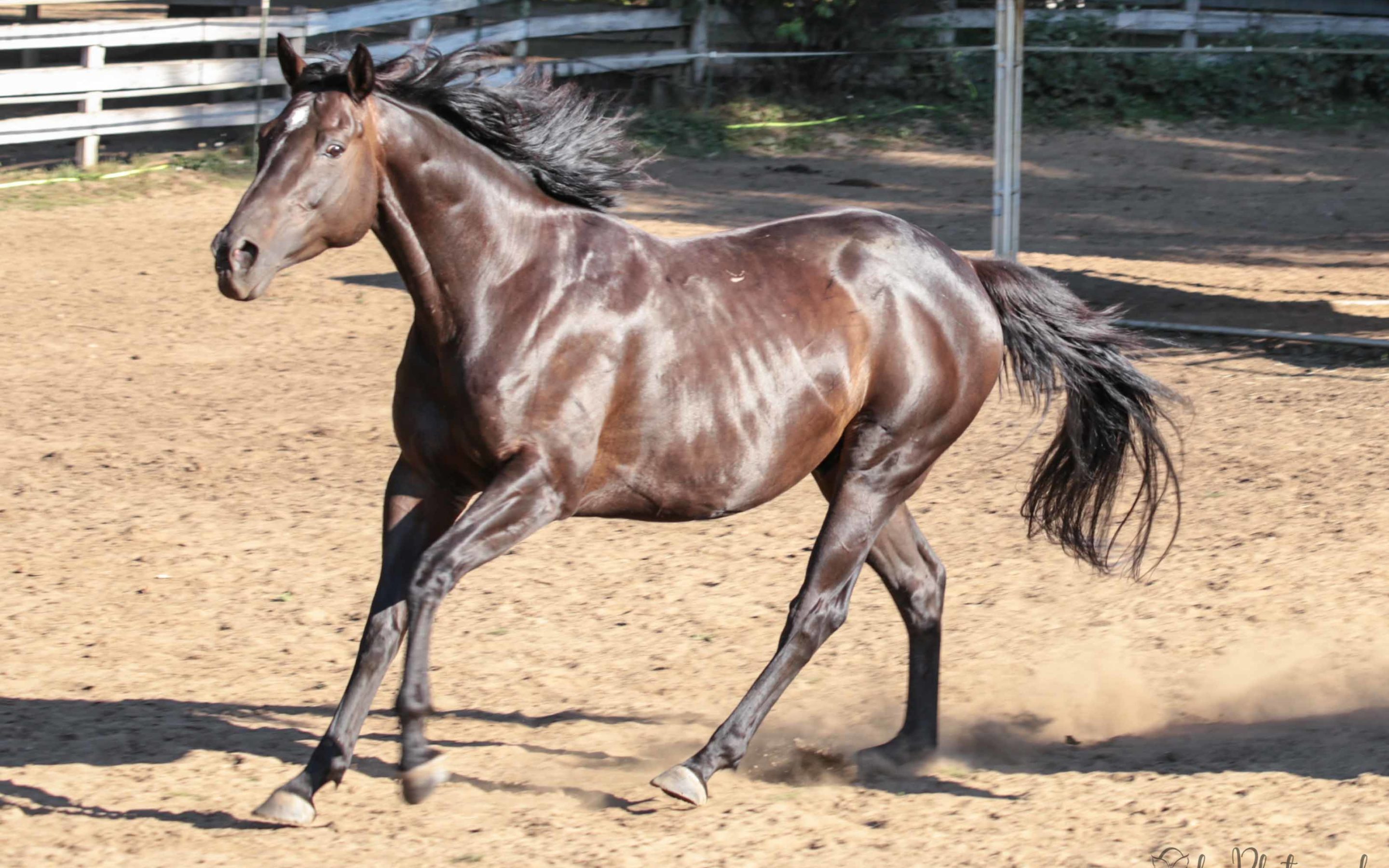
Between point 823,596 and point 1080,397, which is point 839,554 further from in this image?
point 1080,397

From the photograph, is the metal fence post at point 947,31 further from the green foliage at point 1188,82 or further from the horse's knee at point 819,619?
the horse's knee at point 819,619

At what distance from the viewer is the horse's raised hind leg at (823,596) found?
158 inches

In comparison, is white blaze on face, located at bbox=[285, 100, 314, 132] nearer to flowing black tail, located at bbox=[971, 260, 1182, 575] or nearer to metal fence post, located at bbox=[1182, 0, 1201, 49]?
flowing black tail, located at bbox=[971, 260, 1182, 575]

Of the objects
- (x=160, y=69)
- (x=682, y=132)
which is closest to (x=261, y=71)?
(x=160, y=69)

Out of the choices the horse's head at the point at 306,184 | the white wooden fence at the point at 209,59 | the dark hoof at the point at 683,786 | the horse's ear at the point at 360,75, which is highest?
the white wooden fence at the point at 209,59

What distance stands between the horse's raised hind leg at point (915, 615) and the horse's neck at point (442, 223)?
4.96ft

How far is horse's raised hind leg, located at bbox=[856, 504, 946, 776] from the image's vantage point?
4.34 m

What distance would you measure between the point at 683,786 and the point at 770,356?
46.1 inches

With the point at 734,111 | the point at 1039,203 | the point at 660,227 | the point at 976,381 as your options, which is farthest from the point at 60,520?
the point at 734,111

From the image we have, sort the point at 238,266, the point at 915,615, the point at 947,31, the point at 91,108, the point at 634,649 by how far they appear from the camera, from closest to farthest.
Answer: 1. the point at 238,266
2. the point at 915,615
3. the point at 634,649
4. the point at 91,108
5. the point at 947,31

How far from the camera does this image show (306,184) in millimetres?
3385

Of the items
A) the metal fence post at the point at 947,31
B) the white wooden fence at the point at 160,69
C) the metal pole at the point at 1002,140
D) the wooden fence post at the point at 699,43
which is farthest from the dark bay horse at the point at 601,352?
the metal fence post at the point at 947,31

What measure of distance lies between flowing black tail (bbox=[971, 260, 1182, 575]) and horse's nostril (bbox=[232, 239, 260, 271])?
2303mm

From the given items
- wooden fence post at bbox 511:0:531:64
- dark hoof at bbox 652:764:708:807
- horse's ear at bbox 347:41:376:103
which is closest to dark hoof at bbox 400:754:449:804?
dark hoof at bbox 652:764:708:807
